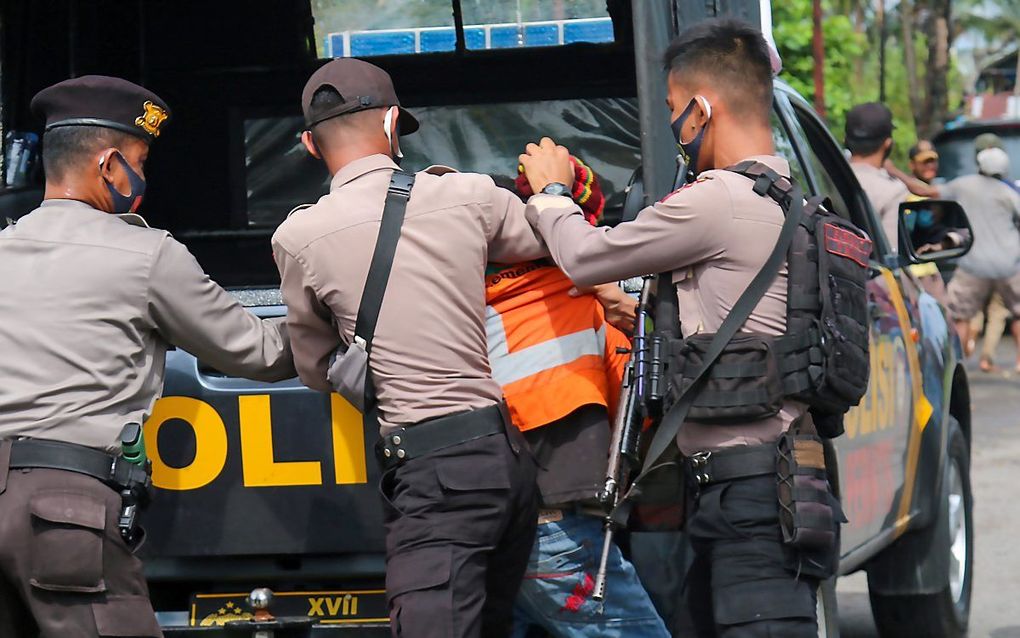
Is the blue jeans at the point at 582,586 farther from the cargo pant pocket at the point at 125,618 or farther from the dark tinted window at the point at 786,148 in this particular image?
the dark tinted window at the point at 786,148

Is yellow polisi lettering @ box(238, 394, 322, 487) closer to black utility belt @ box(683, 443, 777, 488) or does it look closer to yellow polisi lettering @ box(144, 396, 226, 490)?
yellow polisi lettering @ box(144, 396, 226, 490)

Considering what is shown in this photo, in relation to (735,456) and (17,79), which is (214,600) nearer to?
(735,456)

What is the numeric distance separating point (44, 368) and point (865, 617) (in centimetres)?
417

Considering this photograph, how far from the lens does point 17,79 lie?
5.50m

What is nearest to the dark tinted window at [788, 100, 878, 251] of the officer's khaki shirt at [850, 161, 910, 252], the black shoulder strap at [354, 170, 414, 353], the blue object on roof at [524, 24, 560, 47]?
the blue object on roof at [524, 24, 560, 47]

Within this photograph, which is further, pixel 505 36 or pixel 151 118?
pixel 505 36

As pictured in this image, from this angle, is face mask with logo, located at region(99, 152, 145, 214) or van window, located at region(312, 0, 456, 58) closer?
face mask with logo, located at region(99, 152, 145, 214)

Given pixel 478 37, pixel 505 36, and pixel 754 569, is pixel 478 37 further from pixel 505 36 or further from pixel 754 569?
pixel 754 569

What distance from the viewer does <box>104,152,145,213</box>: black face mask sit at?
3.36 metres

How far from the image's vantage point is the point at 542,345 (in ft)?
11.1

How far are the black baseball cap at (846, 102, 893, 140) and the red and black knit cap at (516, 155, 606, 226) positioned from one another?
4246mm

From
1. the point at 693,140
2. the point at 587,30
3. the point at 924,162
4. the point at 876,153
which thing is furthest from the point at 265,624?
the point at 924,162

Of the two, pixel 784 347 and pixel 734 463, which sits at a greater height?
pixel 784 347

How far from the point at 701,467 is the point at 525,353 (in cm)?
48
